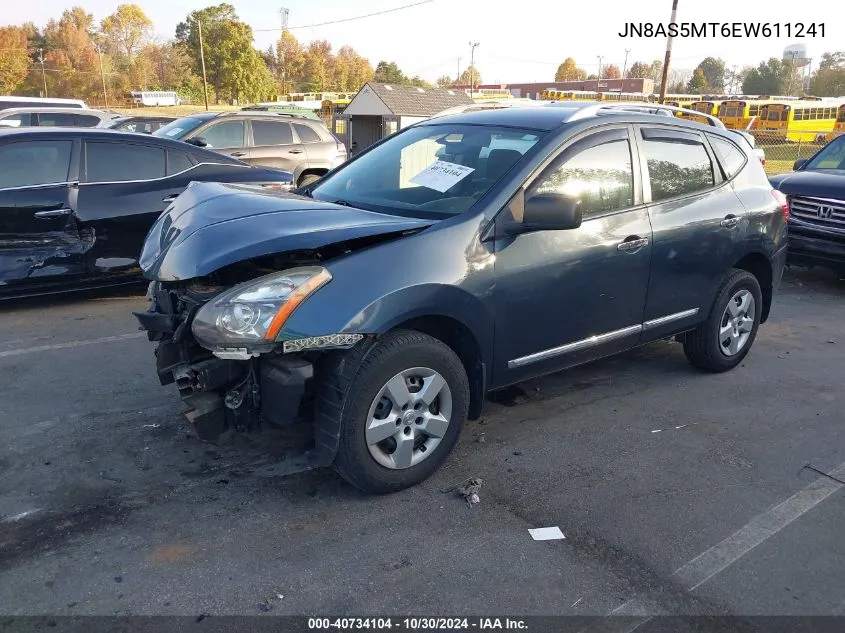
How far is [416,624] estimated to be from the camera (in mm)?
2600

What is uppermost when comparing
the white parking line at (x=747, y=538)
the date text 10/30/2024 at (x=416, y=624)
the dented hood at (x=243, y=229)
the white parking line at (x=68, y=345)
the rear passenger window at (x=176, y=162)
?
the rear passenger window at (x=176, y=162)

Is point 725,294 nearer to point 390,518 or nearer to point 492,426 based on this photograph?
point 492,426

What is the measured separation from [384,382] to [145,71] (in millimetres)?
91305

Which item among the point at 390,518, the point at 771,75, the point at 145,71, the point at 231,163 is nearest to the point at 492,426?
the point at 390,518

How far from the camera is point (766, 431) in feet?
14.4

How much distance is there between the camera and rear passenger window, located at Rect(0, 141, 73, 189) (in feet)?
20.0

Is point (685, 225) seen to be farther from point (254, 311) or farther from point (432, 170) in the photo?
point (254, 311)

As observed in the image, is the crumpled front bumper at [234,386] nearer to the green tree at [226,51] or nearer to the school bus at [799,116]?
the school bus at [799,116]

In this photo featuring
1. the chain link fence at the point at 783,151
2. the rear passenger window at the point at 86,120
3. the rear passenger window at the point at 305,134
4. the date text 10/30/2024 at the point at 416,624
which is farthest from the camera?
the chain link fence at the point at 783,151

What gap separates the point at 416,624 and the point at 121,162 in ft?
18.3

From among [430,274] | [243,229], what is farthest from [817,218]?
[243,229]

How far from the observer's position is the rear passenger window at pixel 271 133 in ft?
38.8

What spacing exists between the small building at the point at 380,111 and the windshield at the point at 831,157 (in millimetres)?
8765

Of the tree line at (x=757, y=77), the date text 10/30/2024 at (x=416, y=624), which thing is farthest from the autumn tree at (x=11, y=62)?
the date text 10/30/2024 at (x=416, y=624)
